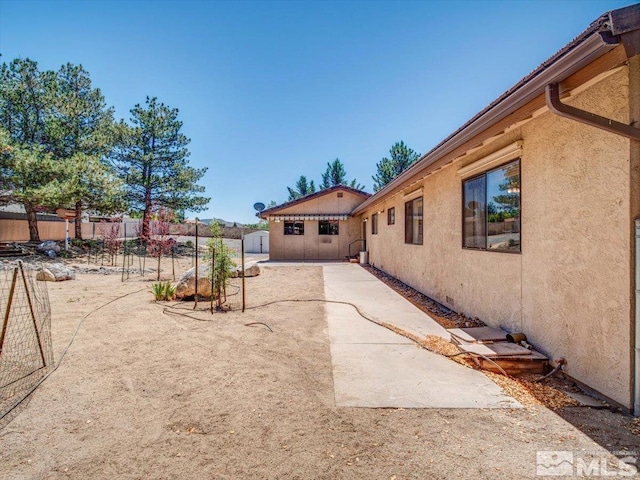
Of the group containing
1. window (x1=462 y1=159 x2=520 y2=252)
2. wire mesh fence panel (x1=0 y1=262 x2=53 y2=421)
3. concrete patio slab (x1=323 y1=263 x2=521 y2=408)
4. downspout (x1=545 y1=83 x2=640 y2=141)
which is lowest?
wire mesh fence panel (x1=0 y1=262 x2=53 y2=421)

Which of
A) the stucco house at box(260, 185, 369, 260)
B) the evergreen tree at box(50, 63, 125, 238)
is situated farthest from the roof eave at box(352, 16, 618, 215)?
the evergreen tree at box(50, 63, 125, 238)

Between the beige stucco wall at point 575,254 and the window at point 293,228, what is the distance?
15.5m

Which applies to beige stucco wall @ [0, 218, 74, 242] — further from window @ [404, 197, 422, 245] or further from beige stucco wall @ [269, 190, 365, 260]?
window @ [404, 197, 422, 245]

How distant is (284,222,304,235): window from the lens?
66.6 ft

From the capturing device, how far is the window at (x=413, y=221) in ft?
28.4

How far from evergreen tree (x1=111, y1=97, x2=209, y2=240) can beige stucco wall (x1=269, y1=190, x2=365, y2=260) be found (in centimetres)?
988

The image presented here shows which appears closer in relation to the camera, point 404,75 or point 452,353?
point 452,353

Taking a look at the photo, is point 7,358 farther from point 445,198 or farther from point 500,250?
point 445,198

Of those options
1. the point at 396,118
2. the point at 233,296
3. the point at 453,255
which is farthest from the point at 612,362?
the point at 396,118

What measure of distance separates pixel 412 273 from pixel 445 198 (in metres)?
3.01

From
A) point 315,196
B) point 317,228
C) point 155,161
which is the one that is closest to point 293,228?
point 317,228

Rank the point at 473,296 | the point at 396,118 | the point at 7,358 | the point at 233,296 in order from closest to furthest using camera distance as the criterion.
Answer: the point at 7,358, the point at 473,296, the point at 233,296, the point at 396,118

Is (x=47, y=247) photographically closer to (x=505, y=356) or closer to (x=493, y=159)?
(x=493, y=159)

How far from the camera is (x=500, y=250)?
186 inches
